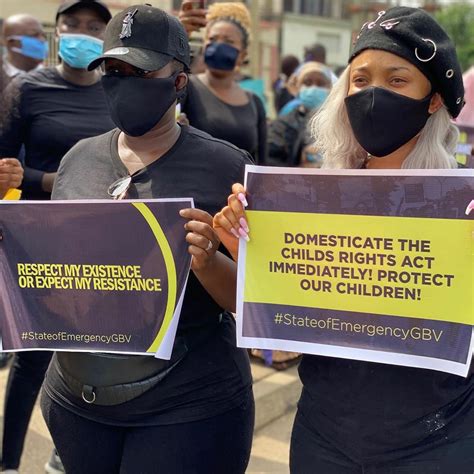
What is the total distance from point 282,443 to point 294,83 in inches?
154

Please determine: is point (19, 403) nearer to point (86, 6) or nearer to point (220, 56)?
point (86, 6)

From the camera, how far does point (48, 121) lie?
328 cm

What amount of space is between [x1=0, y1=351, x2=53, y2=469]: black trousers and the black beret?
211 cm

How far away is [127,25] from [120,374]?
99 centimetres

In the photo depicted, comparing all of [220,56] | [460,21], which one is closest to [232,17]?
[220,56]

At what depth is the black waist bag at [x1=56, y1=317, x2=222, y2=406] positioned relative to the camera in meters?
1.99

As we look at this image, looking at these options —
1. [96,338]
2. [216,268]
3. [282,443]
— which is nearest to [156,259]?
[216,268]

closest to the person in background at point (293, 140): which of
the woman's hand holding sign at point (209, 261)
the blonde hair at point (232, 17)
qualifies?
the blonde hair at point (232, 17)

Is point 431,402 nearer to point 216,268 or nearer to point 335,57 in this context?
point 216,268

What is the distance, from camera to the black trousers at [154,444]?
2006mm

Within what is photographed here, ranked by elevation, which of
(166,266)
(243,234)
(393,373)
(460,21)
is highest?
(243,234)

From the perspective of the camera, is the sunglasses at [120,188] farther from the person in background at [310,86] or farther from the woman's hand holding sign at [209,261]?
the person in background at [310,86]

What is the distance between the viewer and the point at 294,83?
688 centimetres

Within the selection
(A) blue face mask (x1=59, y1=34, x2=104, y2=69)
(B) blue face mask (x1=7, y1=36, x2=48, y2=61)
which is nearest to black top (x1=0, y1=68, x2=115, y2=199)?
(A) blue face mask (x1=59, y1=34, x2=104, y2=69)
